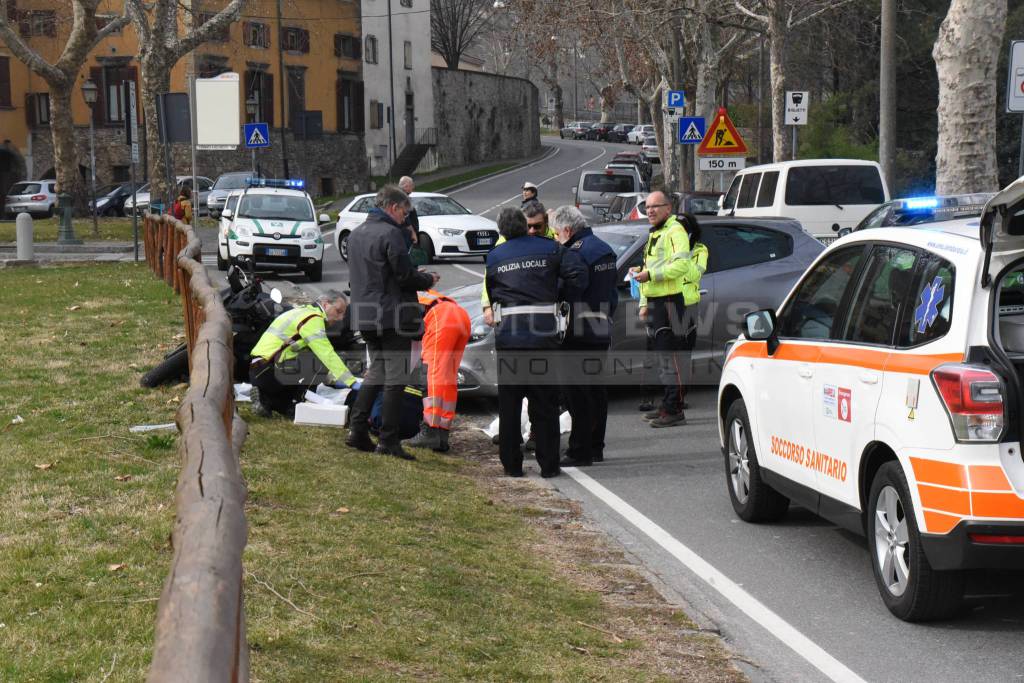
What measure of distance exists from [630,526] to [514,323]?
1894 mm

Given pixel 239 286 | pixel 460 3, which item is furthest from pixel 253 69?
pixel 239 286

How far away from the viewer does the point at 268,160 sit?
61.7m

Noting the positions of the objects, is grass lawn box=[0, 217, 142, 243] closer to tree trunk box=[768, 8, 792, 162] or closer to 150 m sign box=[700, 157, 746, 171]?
150 m sign box=[700, 157, 746, 171]

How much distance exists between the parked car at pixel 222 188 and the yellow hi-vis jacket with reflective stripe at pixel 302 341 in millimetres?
35862

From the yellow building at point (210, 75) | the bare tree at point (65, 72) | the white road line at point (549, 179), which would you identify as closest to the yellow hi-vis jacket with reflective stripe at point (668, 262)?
the bare tree at point (65, 72)

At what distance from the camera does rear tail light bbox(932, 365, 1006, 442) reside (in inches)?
216

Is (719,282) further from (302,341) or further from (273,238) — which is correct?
(273,238)

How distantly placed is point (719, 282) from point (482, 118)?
7453cm

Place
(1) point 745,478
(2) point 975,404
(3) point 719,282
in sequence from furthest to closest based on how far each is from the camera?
(3) point 719,282 < (1) point 745,478 < (2) point 975,404

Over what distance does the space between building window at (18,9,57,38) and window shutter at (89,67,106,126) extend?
2.51 m

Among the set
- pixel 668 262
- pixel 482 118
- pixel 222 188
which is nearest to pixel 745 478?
pixel 668 262

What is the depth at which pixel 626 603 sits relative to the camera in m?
6.43

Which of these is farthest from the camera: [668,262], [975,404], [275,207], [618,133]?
[618,133]

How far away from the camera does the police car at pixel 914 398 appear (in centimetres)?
550
